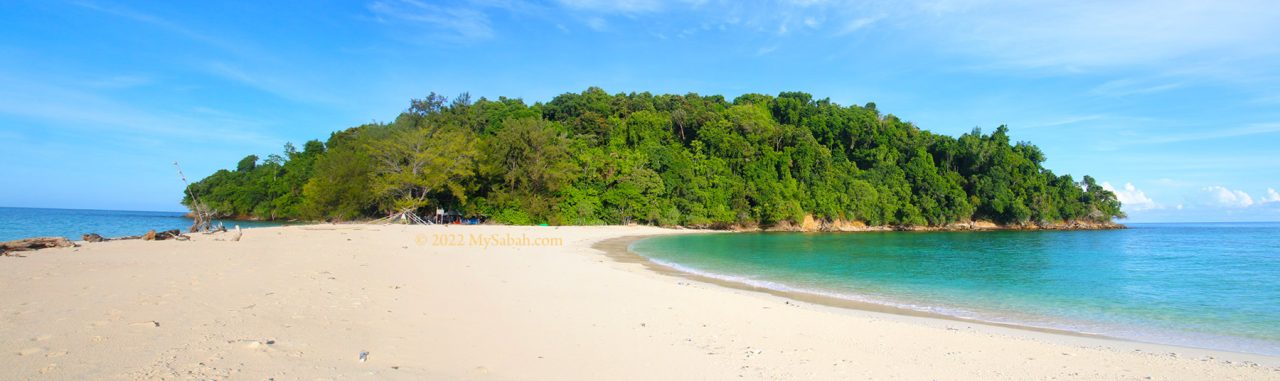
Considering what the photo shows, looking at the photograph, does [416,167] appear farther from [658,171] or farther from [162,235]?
[658,171]

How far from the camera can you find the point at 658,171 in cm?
5912

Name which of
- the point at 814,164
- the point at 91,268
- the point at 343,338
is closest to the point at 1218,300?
the point at 343,338

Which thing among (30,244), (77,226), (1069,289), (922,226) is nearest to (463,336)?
(30,244)

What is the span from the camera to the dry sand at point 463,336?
435 centimetres

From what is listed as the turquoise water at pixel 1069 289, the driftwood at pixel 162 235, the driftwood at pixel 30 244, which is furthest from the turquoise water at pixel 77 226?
the turquoise water at pixel 1069 289

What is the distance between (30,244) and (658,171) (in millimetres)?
49281

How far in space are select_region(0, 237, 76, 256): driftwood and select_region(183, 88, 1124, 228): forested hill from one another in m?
26.2

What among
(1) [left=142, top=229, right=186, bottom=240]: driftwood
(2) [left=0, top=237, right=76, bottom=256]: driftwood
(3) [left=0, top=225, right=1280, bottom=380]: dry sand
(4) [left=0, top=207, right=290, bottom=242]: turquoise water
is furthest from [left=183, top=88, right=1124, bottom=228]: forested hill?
(3) [left=0, top=225, right=1280, bottom=380]: dry sand

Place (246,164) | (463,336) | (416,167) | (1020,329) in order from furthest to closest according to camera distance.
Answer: (246,164) → (416,167) → (1020,329) → (463,336)

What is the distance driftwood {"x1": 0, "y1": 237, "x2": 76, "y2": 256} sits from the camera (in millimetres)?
12164

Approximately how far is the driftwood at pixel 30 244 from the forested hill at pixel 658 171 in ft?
86.0

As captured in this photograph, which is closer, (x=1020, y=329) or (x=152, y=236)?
(x=1020, y=329)

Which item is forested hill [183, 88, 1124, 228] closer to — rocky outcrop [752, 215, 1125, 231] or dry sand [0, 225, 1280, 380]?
rocky outcrop [752, 215, 1125, 231]

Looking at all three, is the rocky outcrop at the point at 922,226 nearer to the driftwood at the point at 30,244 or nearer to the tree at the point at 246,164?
the driftwood at the point at 30,244
